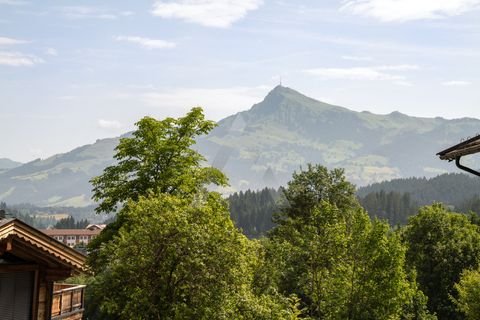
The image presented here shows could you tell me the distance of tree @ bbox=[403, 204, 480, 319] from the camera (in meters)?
61.2

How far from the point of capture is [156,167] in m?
36.4

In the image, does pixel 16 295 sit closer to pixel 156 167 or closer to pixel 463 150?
pixel 463 150

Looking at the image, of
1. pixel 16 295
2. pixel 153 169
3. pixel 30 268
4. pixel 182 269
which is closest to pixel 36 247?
pixel 30 268

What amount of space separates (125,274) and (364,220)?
21.6 metres

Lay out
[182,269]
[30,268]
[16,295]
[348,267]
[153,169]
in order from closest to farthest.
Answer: [30,268] < [16,295] < [182,269] < [153,169] < [348,267]

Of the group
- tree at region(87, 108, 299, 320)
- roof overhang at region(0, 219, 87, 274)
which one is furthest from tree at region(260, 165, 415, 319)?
roof overhang at region(0, 219, 87, 274)

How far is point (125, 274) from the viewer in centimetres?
2264

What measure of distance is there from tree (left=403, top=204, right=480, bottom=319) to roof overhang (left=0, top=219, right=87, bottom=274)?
50.4 meters

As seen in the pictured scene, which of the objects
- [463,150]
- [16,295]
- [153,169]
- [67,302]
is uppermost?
[463,150]

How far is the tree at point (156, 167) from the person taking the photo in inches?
1396

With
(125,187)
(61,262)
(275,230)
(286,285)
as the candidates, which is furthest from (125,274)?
(275,230)

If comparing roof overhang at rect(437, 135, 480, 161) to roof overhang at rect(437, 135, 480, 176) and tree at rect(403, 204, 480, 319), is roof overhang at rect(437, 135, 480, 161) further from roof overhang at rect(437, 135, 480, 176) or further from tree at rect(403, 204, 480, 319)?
tree at rect(403, 204, 480, 319)

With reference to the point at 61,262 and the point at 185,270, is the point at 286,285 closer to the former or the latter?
the point at 185,270

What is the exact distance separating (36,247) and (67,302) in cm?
1079
